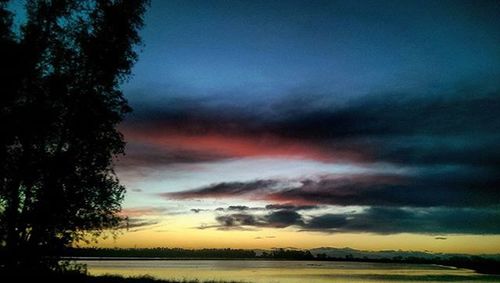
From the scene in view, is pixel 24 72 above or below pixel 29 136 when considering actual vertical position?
above

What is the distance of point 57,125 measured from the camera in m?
26.1

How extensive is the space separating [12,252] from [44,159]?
5277mm

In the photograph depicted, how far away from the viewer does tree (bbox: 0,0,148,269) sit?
2456cm

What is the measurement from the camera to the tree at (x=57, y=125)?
24.6m

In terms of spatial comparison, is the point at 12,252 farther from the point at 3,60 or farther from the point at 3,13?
the point at 3,13

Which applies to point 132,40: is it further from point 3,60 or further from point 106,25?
point 3,60

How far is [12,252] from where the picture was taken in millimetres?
24328

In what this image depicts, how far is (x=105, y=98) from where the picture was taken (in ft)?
89.8

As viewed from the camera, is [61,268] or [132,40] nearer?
[61,268]

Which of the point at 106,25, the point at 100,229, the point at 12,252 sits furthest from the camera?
the point at 106,25

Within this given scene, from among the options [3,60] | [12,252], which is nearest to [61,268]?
[12,252]

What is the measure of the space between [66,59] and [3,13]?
407 centimetres

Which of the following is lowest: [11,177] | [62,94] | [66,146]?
[11,177]

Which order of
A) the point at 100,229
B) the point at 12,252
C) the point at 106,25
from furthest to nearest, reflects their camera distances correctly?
the point at 106,25 → the point at 100,229 → the point at 12,252
